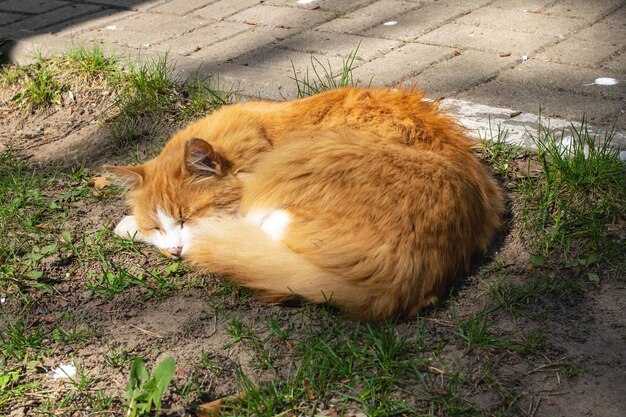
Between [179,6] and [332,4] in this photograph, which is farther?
[179,6]

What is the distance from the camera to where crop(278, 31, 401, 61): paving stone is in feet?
16.3

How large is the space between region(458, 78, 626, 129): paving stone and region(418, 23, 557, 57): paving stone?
53 centimetres

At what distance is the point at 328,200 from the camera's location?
2920mm

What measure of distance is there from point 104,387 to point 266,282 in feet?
2.22

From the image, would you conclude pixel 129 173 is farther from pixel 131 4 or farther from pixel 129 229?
pixel 131 4

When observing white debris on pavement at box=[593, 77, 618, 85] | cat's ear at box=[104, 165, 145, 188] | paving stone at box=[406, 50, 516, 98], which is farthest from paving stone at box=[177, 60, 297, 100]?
white debris on pavement at box=[593, 77, 618, 85]

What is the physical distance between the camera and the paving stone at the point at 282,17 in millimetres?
5605

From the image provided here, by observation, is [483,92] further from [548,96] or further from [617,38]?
[617,38]

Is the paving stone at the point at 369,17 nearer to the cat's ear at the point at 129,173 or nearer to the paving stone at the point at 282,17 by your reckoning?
the paving stone at the point at 282,17

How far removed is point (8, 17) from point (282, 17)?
7.74 ft

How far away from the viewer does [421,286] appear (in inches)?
107

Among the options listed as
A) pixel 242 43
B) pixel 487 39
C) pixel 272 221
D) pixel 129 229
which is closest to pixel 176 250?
pixel 129 229

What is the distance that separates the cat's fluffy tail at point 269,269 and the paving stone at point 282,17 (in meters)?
3.00

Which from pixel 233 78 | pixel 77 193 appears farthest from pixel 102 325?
pixel 233 78
